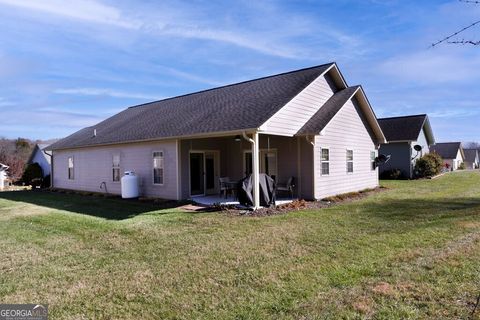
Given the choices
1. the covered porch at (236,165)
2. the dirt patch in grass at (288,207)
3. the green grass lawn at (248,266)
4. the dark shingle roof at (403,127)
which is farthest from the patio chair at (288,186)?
the dark shingle roof at (403,127)

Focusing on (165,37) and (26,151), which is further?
(26,151)

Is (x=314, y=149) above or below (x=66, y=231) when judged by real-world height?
above

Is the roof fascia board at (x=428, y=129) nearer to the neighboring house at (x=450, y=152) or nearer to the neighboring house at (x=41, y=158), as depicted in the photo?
the neighboring house at (x=450, y=152)

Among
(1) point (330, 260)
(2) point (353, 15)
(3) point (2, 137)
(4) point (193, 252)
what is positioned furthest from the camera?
(3) point (2, 137)

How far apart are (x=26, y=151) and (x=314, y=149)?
4931 cm

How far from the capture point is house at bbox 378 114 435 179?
2577 cm

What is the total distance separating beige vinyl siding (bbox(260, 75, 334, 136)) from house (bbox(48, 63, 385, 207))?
0.04m

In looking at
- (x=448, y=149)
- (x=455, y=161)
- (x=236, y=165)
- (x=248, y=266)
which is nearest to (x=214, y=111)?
(x=236, y=165)

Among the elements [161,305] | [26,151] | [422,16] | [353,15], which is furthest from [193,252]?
[26,151]

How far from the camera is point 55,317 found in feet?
13.5

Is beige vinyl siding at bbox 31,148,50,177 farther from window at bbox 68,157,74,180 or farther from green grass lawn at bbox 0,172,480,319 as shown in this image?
green grass lawn at bbox 0,172,480,319

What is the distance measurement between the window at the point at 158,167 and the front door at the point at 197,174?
1.25 m

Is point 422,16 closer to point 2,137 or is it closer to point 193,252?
point 193,252

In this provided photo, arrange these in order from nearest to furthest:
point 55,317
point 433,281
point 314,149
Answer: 1. point 55,317
2. point 433,281
3. point 314,149
